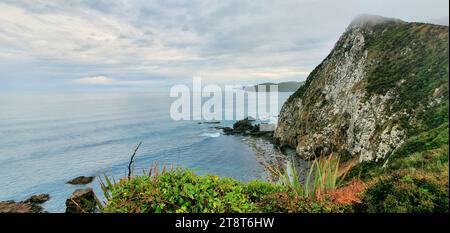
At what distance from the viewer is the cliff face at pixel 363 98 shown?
23.6 m

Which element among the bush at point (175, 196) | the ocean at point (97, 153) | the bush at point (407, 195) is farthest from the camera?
the ocean at point (97, 153)

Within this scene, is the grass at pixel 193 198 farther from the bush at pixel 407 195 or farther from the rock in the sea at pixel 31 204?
the rock in the sea at pixel 31 204

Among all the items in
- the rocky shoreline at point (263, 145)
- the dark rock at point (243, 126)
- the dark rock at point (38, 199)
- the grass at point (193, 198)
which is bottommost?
the dark rock at point (38, 199)

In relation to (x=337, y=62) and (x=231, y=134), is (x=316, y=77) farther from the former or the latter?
(x=231, y=134)

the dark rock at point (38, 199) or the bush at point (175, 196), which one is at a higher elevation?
the bush at point (175, 196)

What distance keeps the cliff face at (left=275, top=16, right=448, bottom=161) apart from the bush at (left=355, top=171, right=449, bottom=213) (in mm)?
15693

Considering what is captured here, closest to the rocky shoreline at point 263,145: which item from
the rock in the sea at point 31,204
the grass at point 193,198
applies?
the rock in the sea at point 31,204

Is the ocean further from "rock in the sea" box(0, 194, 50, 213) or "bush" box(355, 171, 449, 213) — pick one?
"bush" box(355, 171, 449, 213)

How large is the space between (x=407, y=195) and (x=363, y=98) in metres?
30.1

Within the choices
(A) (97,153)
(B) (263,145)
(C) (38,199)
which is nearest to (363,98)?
(B) (263,145)

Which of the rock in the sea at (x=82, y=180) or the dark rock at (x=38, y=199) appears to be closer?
the dark rock at (x=38, y=199)

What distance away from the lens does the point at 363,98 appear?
31.6 metres

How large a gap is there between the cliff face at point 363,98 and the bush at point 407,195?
15693 mm

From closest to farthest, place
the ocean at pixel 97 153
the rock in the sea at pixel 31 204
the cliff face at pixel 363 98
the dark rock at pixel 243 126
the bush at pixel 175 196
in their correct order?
the bush at pixel 175 196 → the cliff face at pixel 363 98 → the rock in the sea at pixel 31 204 → the ocean at pixel 97 153 → the dark rock at pixel 243 126
